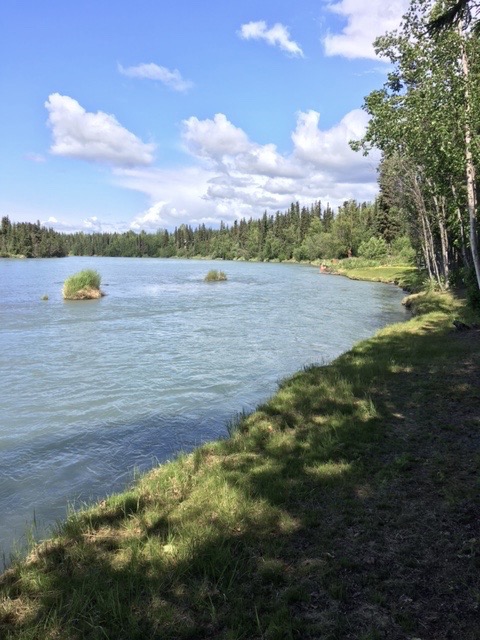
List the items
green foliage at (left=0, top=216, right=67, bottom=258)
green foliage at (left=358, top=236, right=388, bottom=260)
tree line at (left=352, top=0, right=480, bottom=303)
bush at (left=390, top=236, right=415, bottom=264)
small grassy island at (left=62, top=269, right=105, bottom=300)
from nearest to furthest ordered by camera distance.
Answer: tree line at (left=352, top=0, right=480, bottom=303) → small grassy island at (left=62, top=269, right=105, bottom=300) → bush at (left=390, top=236, right=415, bottom=264) → green foliage at (left=358, top=236, right=388, bottom=260) → green foliage at (left=0, top=216, right=67, bottom=258)

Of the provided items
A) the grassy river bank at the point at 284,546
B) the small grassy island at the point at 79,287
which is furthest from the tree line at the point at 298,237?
the grassy river bank at the point at 284,546

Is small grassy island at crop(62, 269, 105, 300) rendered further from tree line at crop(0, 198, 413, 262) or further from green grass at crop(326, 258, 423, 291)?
tree line at crop(0, 198, 413, 262)

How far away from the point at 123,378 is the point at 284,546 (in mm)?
12568

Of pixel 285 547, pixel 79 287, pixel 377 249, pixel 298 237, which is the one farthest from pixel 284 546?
pixel 298 237

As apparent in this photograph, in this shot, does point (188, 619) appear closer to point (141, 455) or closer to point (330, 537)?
point (330, 537)

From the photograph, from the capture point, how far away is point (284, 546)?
5.42 m

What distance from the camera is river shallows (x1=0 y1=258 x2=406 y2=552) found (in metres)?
9.58

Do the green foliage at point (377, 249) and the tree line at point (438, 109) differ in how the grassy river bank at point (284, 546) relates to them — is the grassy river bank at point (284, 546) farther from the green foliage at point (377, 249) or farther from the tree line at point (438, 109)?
the green foliage at point (377, 249)

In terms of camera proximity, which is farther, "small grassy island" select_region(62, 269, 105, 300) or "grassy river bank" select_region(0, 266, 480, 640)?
"small grassy island" select_region(62, 269, 105, 300)

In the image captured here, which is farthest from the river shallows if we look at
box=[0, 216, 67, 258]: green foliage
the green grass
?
box=[0, 216, 67, 258]: green foliage

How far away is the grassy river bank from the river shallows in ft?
7.01

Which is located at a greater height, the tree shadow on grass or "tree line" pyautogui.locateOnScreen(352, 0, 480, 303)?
"tree line" pyautogui.locateOnScreen(352, 0, 480, 303)

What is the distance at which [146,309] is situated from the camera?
36750mm

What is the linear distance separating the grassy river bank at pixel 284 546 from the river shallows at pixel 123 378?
7.01 ft
